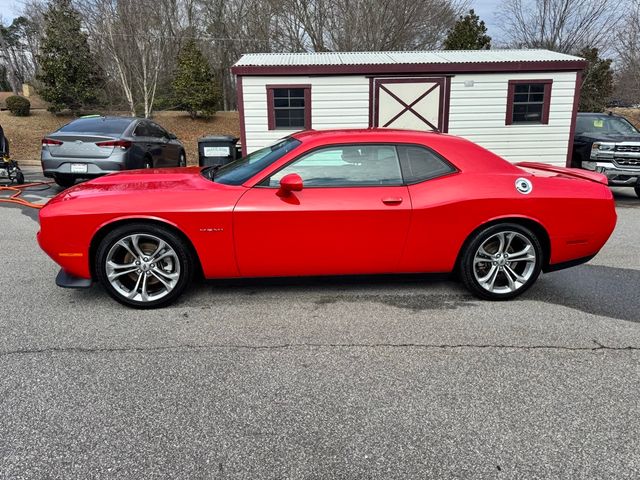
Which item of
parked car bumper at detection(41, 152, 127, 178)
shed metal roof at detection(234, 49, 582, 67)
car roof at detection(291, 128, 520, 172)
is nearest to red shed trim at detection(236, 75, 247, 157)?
shed metal roof at detection(234, 49, 582, 67)

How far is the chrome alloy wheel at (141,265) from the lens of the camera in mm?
3734

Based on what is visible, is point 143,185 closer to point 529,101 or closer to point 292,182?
point 292,182

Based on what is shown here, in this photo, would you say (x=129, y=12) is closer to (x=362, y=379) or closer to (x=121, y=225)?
(x=121, y=225)

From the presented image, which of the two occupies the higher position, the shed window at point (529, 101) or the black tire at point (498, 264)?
the shed window at point (529, 101)

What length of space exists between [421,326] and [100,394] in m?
2.22

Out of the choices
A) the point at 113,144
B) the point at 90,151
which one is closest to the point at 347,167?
the point at 113,144

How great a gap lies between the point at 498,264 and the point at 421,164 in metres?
1.09

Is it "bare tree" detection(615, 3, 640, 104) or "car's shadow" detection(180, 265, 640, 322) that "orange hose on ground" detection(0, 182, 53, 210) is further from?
"bare tree" detection(615, 3, 640, 104)

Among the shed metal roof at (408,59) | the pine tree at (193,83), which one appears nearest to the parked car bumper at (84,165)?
the shed metal roof at (408,59)

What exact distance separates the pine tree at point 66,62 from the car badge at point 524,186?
23.7 meters

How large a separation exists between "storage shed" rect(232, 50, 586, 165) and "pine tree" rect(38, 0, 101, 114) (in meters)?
14.9

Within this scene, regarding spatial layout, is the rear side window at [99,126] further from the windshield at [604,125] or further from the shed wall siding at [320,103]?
the windshield at [604,125]

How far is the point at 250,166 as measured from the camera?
4113 millimetres

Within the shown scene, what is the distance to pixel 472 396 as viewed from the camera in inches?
104
